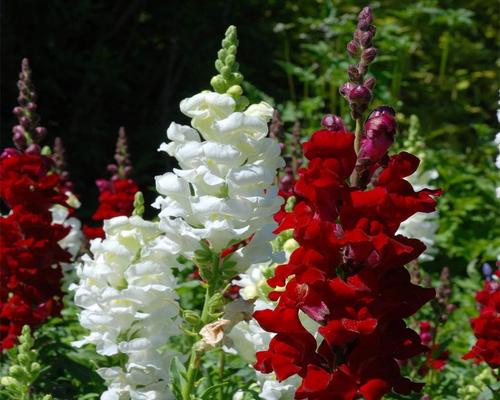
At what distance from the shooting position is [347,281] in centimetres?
198

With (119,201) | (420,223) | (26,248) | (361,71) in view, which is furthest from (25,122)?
(420,223)

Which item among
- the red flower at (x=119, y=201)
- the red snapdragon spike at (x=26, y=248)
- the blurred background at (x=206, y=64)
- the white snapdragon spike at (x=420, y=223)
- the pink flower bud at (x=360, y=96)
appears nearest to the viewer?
the pink flower bud at (x=360, y=96)

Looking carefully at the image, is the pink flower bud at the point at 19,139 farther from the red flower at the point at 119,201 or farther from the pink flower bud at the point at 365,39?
the pink flower bud at the point at 365,39

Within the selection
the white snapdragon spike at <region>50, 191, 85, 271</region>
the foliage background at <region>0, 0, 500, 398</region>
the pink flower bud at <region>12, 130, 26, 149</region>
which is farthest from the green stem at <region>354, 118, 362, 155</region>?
the foliage background at <region>0, 0, 500, 398</region>

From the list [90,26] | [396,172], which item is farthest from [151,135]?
[396,172]

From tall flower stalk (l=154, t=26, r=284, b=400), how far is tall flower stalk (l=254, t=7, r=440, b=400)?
0.71ft

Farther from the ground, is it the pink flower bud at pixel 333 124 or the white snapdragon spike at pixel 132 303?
the pink flower bud at pixel 333 124

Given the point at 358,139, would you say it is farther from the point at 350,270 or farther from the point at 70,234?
the point at 70,234

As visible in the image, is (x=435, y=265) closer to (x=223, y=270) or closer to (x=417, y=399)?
(x=417, y=399)

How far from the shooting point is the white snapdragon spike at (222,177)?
225cm

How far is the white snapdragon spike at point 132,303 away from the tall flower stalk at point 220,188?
0.13 m

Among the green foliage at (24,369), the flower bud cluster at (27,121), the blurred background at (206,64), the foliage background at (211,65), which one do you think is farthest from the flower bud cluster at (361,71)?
the blurred background at (206,64)

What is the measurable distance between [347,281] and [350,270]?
6 cm

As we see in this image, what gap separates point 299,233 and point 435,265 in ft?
14.5
